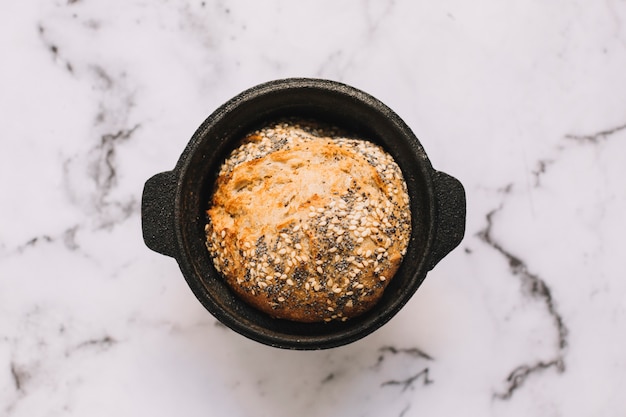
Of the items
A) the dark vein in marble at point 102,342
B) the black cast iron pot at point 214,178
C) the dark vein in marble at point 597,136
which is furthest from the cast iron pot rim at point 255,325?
the dark vein in marble at point 597,136

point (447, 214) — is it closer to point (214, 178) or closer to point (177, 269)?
point (214, 178)

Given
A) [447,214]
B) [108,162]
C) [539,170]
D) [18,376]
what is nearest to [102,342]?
[18,376]

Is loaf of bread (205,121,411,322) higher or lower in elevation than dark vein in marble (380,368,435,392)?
higher

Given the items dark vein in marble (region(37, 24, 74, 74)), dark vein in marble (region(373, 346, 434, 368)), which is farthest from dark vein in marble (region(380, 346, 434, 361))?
dark vein in marble (region(37, 24, 74, 74))

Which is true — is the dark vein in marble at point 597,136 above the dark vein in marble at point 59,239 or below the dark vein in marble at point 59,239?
above

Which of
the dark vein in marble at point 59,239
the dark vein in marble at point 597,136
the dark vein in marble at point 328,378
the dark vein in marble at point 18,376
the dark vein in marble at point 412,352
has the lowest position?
the dark vein in marble at point 18,376

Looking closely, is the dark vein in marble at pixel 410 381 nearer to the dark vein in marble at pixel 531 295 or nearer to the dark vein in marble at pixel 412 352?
the dark vein in marble at pixel 412 352

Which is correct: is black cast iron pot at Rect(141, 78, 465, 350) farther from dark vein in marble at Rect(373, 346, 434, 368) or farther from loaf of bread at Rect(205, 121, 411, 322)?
dark vein in marble at Rect(373, 346, 434, 368)

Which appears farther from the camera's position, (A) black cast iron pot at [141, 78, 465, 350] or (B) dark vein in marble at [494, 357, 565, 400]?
(B) dark vein in marble at [494, 357, 565, 400]
